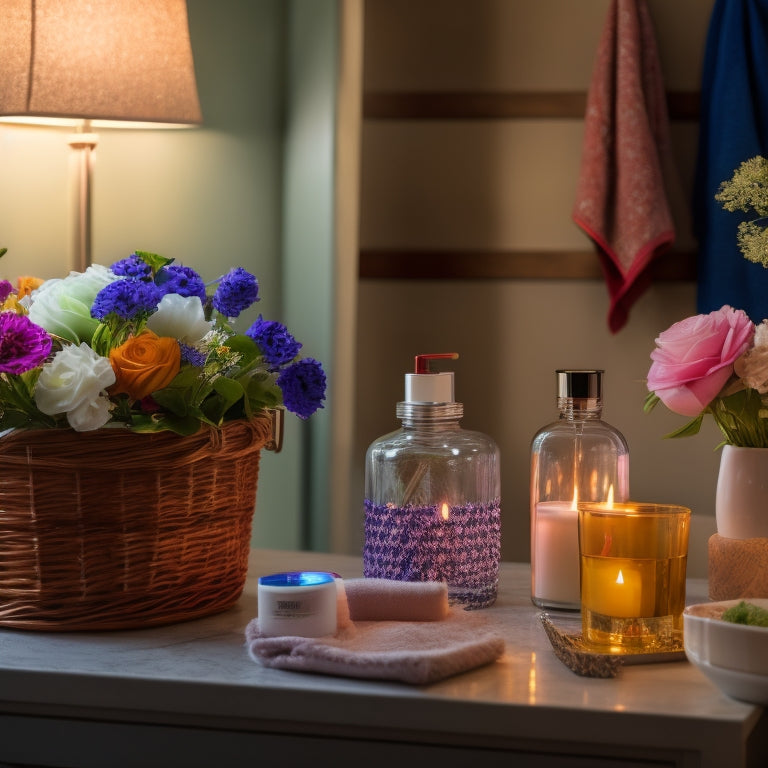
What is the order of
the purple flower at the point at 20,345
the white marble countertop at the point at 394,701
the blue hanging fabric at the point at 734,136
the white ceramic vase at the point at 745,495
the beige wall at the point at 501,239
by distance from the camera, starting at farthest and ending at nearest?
the beige wall at the point at 501,239, the blue hanging fabric at the point at 734,136, the white ceramic vase at the point at 745,495, the purple flower at the point at 20,345, the white marble countertop at the point at 394,701

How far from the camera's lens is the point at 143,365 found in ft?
2.59

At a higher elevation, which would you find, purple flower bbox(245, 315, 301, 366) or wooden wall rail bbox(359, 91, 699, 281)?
wooden wall rail bbox(359, 91, 699, 281)

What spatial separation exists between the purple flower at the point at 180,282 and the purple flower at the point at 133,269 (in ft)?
0.05

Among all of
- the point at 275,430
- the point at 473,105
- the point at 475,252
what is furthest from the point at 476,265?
the point at 275,430

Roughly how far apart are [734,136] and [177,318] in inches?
42.8

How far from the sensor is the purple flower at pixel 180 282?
87cm

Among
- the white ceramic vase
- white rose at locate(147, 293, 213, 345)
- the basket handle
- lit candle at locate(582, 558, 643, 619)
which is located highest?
white rose at locate(147, 293, 213, 345)

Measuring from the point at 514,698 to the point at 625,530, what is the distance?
0.18m

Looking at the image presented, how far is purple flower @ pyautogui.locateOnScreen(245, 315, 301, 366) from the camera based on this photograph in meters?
0.88

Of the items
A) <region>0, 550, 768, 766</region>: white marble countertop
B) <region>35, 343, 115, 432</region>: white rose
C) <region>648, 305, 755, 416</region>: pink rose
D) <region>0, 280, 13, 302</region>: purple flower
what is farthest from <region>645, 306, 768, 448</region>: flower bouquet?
<region>0, 280, 13, 302</region>: purple flower

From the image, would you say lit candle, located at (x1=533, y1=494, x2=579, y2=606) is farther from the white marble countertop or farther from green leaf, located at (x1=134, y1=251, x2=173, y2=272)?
green leaf, located at (x1=134, y1=251, x2=173, y2=272)

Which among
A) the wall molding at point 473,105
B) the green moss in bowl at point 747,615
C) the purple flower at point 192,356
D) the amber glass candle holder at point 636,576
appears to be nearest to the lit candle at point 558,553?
the amber glass candle holder at point 636,576

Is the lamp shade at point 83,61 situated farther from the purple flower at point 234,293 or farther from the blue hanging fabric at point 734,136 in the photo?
the blue hanging fabric at point 734,136

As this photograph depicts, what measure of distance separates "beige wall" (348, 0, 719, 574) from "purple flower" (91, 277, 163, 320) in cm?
97
